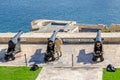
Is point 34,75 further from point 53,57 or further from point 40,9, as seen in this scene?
point 40,9

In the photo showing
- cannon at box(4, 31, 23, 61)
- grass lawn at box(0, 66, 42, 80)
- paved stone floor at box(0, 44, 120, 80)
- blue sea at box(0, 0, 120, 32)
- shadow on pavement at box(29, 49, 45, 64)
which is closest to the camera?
grass lawn at box(0, 66, 42, 80)

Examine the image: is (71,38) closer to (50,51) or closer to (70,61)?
(70,61)

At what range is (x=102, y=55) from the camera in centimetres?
2389

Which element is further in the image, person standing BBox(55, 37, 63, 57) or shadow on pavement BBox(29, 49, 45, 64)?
person standing BBox(55, 37, 63, 57)

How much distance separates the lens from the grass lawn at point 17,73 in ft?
71.8

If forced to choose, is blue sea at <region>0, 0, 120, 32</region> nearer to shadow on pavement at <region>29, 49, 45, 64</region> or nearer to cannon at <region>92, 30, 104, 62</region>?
shadow on pavement at <region>29, 49, 45, 64</region>

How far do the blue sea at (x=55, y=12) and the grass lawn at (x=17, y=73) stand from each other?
3332 cm

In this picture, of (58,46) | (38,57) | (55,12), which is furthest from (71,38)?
(55,12)

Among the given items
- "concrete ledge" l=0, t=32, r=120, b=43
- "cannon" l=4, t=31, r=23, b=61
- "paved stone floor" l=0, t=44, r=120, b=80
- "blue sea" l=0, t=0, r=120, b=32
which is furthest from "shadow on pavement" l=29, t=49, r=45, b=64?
"blue sea" l=0, t=0, r=120, b=32

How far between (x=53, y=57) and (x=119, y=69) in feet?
14.7

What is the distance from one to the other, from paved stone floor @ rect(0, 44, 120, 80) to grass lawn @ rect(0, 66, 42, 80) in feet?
1.57

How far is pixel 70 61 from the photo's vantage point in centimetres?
2412

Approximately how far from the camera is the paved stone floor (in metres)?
22.0

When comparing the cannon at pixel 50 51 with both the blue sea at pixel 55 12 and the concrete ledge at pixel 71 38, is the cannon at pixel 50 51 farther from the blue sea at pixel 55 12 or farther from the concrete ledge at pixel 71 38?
the blue sea at pixel 55 12
